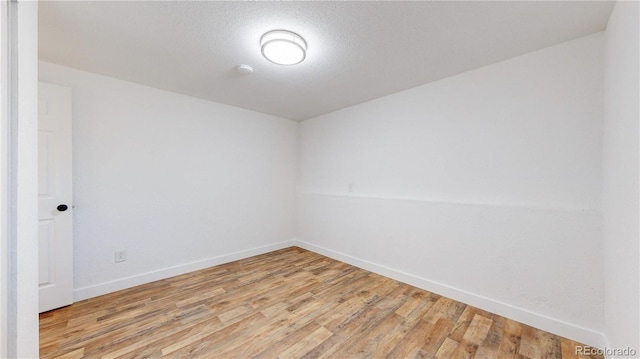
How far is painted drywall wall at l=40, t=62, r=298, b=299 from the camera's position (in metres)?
2.38

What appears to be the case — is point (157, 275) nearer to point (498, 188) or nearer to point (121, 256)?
point (121, 256)

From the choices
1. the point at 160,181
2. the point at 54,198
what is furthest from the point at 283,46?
the point at 54,198

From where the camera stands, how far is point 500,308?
2.07 metres

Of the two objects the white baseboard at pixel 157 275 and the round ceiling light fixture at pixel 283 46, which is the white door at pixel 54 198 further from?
the round ceiling light fixture at pixel 283 46

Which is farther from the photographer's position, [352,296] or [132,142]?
[132,142]

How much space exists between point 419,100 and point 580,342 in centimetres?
242

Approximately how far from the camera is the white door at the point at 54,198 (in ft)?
6.81

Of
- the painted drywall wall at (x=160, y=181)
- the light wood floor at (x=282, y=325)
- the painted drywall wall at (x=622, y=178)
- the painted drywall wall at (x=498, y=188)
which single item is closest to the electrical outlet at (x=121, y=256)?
the painted drywall wall at (x=160, y=181)

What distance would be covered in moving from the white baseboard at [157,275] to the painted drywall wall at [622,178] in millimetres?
3576

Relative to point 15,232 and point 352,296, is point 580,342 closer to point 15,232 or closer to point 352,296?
point 352,296

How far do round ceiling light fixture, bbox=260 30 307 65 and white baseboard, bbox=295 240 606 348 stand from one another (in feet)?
8.35

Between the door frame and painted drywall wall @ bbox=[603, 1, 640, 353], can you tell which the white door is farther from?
painted drywall wall @ bbox=[603, 1, 640, 353]

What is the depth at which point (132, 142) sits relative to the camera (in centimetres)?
263

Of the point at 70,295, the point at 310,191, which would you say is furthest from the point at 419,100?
the point at 70,295
